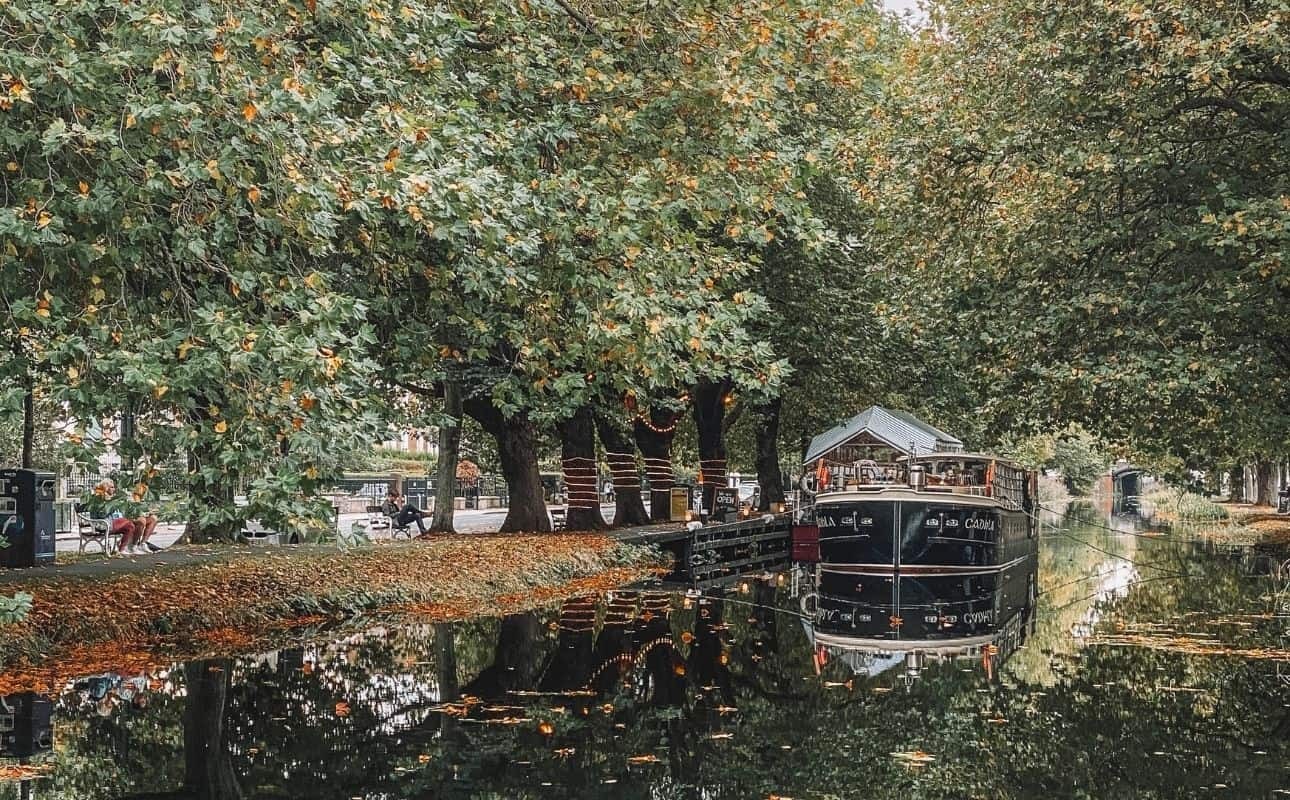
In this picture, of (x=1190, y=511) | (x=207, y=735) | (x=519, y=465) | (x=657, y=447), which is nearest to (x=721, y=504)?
(x=657, y=447)

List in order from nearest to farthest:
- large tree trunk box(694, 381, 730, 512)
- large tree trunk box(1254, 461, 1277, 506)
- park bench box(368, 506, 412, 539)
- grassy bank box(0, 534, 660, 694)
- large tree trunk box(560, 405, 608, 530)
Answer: grassy bank box(0, 534, 660, 694)
large tree trunk box(560, 405, 608, 530)
park bench box(368, 506, 412, 539)
large tree trunk box(694, 381, 730, 512)
large tree trunk box(1254, 461, 1277, 506)

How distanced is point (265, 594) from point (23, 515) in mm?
3485

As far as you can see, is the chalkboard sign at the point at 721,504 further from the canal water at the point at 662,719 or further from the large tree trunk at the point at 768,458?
the canal water at the point at 662,719

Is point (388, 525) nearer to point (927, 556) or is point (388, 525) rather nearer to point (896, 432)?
point (896, 432)

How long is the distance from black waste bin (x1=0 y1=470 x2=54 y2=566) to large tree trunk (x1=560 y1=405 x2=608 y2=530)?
54.1 ft

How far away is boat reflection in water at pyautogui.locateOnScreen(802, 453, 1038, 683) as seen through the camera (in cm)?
2212

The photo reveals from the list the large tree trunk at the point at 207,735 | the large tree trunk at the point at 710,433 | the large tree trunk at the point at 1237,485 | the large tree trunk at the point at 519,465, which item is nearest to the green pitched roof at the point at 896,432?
the large tree trunk at the point at 710,433

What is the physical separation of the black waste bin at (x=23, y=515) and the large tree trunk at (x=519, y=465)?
13.5 metres

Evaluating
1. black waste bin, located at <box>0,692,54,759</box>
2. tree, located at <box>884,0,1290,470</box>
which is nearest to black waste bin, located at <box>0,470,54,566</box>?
black waste bin, located at <box>0,692,54,759</box>

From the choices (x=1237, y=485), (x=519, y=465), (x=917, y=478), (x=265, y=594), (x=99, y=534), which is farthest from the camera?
(x=1237, y=485)

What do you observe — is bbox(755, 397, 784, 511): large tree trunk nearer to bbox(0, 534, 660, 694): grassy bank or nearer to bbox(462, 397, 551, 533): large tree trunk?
bbox(462, 397, 551, 533): large tree trunk

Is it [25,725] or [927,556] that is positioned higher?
[25,725]

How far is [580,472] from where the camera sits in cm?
3584

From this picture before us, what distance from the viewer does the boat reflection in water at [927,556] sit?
72.6 ft
